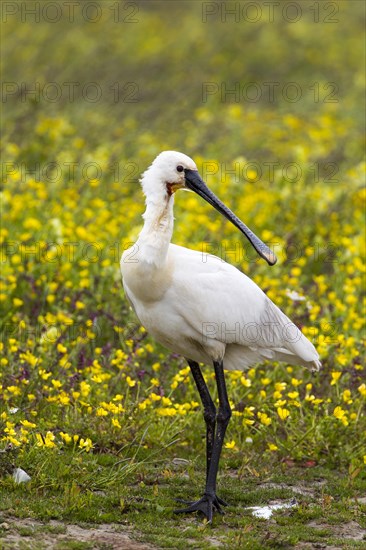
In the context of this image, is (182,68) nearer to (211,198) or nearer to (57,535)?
(211,198)

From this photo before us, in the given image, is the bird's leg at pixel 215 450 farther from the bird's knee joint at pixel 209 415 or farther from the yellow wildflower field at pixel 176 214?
the yellow wildflower field at pixel 176 214

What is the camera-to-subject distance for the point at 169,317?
6.53m

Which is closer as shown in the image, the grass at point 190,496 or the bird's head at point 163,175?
the grass at point 190,496

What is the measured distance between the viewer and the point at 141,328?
894 centimetres

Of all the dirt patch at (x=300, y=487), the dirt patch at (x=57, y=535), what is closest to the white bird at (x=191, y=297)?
Result: the dirt patch at (x=300, y=487)

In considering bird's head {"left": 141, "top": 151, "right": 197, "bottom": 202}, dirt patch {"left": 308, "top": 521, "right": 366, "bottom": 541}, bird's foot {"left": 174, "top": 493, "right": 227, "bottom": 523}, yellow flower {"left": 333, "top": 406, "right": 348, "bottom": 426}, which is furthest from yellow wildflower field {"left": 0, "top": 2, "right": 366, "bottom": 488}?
bird's head {"left": 141, "top": 151, "right": 197, "bottom": 202}

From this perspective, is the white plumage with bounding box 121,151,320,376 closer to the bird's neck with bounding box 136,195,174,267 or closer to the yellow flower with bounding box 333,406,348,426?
the bird's neck with bounding box 136,195,174,267

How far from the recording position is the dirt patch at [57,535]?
5.57m

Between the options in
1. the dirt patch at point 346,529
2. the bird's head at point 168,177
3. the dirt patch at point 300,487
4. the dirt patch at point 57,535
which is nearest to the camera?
the dirt patch at point 57,535

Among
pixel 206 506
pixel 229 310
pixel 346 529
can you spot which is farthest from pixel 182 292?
pixel 346 529

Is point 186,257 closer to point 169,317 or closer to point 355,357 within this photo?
point 169,317

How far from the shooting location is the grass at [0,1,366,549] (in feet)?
21.4

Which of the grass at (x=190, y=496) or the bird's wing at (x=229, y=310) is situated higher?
the bird's wing at (x=229, y=310)

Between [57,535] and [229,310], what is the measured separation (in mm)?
1855
